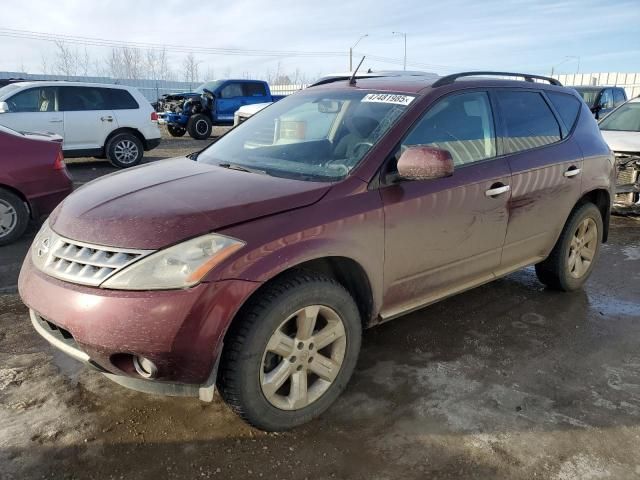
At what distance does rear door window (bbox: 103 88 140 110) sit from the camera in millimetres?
11070

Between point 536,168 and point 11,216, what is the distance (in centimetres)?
518

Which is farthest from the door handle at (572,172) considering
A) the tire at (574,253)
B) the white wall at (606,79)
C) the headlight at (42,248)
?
the white wall at (606,79)

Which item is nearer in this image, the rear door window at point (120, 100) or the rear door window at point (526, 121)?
the rear door window at point (526, 121)

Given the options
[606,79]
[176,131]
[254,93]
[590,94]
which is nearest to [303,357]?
[590,94]

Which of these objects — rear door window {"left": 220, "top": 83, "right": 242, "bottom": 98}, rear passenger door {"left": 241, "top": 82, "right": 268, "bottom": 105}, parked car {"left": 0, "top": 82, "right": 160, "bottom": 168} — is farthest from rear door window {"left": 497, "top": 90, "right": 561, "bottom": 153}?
rear passenger door {"left": 241, "top": 82, "right": 268, "bottom": 105}

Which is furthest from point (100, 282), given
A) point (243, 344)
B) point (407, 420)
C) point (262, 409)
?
point (407, 420)

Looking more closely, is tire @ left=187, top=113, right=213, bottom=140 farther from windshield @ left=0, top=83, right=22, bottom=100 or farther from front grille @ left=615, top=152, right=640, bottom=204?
front grille @ left=615, top=152, right=640, bottom=204

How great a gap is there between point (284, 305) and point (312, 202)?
0.54 meters

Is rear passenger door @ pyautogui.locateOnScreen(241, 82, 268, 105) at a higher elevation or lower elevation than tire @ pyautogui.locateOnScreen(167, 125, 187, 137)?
higher

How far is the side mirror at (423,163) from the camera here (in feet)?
9.14

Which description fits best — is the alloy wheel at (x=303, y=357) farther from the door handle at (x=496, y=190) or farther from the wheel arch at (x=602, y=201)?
the wheel arch at (x=602, y=201)

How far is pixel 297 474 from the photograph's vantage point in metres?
2.36

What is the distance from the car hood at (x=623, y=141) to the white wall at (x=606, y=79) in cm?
2802

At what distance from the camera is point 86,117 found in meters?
10.7
